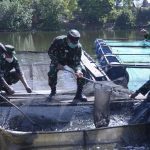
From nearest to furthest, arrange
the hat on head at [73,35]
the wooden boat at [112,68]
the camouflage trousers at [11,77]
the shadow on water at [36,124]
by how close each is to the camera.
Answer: the shadow on water at [36,124]
the hat on head at [73,35]
the camouflage trousers at [11,77]
the wooden boat at [112,68]

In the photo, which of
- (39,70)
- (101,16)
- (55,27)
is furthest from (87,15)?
(39,70)

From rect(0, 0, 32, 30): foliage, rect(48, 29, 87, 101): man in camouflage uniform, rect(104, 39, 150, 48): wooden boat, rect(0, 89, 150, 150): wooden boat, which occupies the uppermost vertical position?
rect(48, 29, 87, 101): man in camouflage uniform

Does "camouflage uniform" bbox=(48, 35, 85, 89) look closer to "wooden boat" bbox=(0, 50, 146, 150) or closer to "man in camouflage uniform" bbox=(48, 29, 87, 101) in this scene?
"man in camouflage uniform" bbox=(48, 29, 87, 101)

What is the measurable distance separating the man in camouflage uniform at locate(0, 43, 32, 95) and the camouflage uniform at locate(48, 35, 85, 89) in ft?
2.61

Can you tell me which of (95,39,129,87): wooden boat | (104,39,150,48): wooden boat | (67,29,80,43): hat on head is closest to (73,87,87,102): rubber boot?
(67,29,80,43): hat on head

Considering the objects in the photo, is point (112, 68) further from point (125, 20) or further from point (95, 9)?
point (95, 9)

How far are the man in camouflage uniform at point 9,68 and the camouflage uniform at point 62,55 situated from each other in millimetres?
796

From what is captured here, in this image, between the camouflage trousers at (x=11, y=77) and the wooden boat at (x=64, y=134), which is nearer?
the wooden boat at (x=64, y=134)

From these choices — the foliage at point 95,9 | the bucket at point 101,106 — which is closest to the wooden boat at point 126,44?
the bucket at point 101,106

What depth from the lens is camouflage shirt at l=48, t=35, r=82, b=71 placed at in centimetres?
1062

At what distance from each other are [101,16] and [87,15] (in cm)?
177

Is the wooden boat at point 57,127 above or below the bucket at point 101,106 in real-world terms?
below

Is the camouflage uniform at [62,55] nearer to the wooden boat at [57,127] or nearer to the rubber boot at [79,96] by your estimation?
the rubber boot at [79,96]

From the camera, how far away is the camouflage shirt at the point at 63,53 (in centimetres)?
1062
